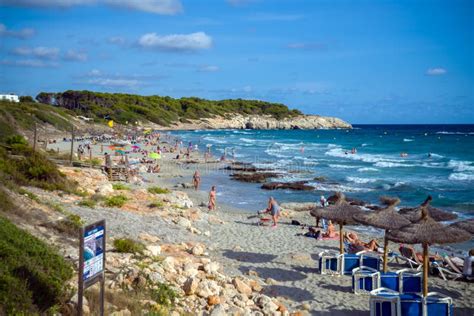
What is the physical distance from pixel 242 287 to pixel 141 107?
310ft

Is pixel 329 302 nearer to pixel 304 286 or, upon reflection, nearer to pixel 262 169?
pixel 304 286

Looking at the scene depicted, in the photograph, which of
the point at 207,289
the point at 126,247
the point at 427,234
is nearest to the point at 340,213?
the point at 427,234

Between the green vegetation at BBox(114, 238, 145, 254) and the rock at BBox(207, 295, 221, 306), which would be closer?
the rock at BBox(207, 295, 221, 306)

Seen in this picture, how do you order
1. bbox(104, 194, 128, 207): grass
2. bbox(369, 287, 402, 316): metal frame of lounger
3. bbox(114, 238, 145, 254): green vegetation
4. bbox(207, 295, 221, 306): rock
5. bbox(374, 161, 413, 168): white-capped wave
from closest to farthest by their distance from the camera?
bbox(207, 295, 221, 306): rock, bbox(369, 287, 402, 316): metal frame of lounger, bbox(114, 238, 145, 254): green vegetation, bbox(104, 194, 128, 207): grass, bbox(374, 161, 413, 168): white-capped wave

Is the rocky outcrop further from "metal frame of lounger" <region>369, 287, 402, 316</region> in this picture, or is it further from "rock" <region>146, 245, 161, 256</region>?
"metal frame of lounger" <region>369, 287, 402, 316</region>

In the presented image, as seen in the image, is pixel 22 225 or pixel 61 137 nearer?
pixel 22 225

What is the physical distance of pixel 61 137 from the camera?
5388 cm

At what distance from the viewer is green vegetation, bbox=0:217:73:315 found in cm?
573

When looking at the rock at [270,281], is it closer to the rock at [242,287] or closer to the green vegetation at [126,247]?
the rock at [242,287]

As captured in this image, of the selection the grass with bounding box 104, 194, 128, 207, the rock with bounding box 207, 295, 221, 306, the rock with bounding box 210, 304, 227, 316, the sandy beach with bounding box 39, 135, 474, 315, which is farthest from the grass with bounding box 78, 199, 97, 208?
the rock with bounding box 210, 304, 227, 316

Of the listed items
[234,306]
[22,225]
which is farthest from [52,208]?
[234,306]

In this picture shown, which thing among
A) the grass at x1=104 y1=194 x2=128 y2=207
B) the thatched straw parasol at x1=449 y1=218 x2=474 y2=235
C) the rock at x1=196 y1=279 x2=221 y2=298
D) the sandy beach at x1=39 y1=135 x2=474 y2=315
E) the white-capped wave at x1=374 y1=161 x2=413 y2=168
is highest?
the thatched straw parasol at x1=449 y1=218 x2=474 y2=235

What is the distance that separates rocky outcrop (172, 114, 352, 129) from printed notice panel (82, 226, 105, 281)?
315 ft

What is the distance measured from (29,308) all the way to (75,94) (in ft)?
322
